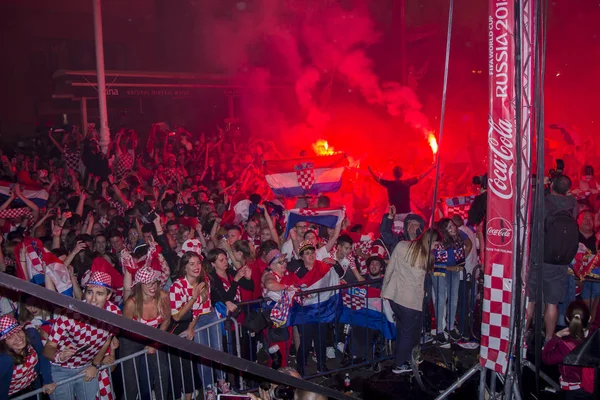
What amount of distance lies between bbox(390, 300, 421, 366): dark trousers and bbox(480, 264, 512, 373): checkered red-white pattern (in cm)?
195

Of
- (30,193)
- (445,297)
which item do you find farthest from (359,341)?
(30,193)

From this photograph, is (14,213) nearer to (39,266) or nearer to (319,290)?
(39,266)

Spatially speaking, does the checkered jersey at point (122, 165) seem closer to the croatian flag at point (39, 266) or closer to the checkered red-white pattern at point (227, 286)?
the croatian flag at point (39, 266)

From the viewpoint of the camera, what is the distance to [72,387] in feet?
16.4

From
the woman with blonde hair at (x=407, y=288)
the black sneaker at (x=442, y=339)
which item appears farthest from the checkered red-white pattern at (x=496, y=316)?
the black sneaker at (x=442, y=339)

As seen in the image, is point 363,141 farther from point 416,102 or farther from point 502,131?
point 502,131

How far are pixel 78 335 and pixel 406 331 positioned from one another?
Answer: 3.56 m

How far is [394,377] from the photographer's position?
630cm

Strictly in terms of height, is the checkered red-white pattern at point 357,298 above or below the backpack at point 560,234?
below

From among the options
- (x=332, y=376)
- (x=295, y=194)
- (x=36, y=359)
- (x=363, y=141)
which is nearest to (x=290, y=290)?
(x=332, y=376)

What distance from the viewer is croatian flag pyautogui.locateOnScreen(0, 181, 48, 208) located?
8.63m

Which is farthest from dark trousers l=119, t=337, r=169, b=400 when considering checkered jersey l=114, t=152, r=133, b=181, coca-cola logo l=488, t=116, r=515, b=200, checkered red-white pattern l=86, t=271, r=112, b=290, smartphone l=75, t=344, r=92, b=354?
checkered jersey l=114, t=152, r=133, b=181

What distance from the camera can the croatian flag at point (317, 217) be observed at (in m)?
8.16

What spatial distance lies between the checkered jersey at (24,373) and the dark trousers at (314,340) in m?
2.92
